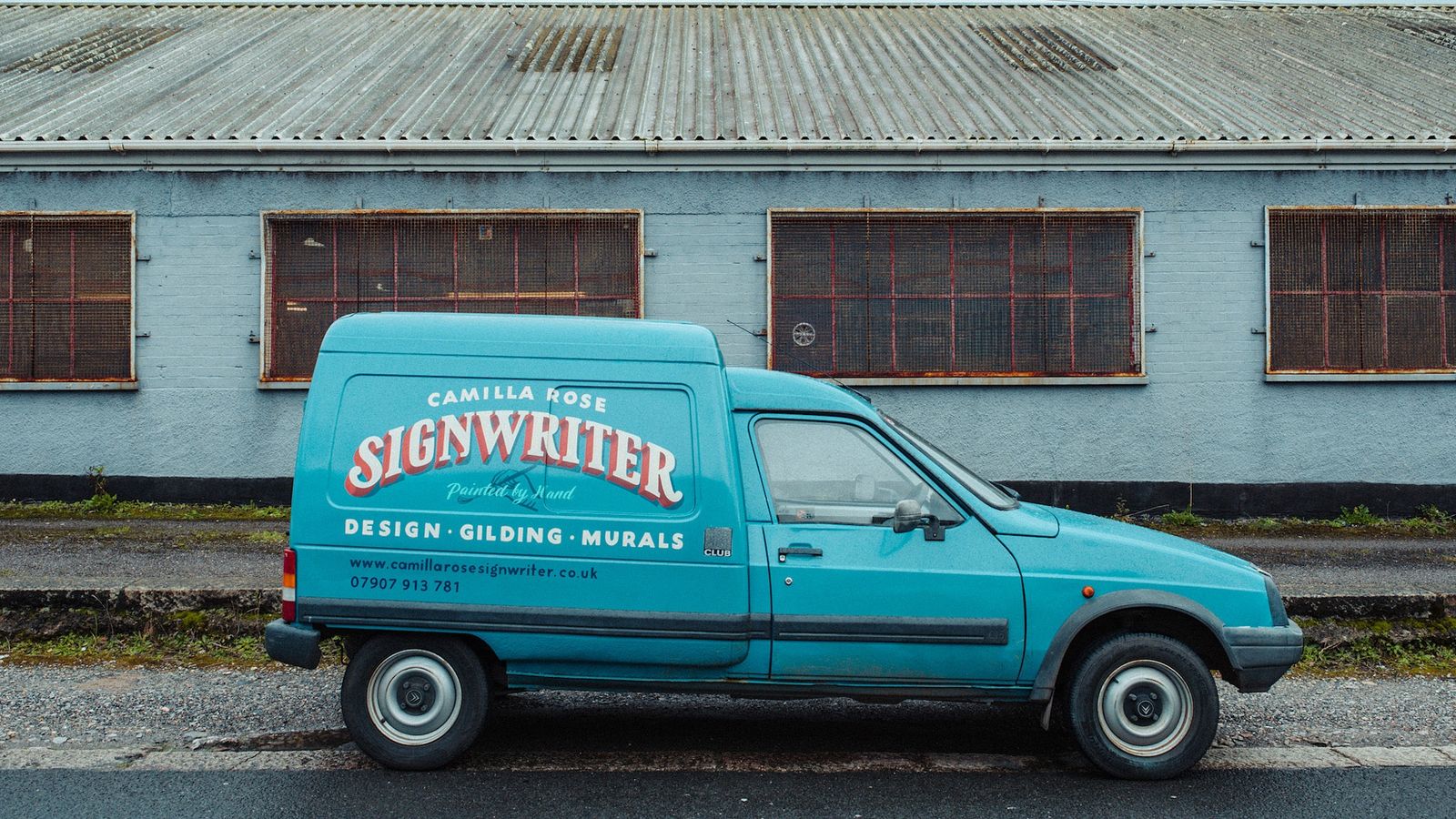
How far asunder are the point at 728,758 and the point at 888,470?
151 centimetres

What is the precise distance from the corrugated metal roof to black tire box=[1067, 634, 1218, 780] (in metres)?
6.85

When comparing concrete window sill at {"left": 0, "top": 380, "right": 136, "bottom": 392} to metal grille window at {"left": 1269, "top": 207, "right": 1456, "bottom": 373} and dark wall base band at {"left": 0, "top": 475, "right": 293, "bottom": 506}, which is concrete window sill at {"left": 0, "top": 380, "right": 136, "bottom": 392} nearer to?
dark wall base band at {"left": 0, "top": 475, "right": 293, "bottom": 506}

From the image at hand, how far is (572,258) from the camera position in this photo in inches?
418

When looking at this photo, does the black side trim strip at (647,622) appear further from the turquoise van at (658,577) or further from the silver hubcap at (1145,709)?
the silver hubcap at (1145,709)

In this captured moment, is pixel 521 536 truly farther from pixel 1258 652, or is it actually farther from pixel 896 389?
pixel 896 389

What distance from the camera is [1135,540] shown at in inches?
185

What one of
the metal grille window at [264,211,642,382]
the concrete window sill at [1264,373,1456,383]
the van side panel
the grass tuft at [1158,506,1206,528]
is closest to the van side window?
the van side panel

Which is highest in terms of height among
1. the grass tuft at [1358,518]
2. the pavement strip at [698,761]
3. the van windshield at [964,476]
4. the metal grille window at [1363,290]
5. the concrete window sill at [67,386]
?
the metal grille window at [1363,290]

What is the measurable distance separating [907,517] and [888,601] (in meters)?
0.37

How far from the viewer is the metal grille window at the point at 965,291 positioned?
34.8ft

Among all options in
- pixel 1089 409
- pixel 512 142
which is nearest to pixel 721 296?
pixel 512 142

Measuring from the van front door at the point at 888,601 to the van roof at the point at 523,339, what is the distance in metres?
0.85

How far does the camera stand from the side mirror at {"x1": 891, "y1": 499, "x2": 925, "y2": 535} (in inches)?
179

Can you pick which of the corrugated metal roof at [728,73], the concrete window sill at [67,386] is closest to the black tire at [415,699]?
the corrugated metal roof at [728,73]
